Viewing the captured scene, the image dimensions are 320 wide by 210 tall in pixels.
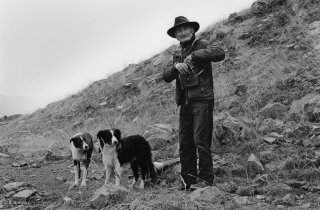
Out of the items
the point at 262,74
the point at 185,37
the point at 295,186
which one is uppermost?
the point at 185,37

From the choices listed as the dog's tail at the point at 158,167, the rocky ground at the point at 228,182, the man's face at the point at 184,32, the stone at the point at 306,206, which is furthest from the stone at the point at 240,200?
the dog's tail at the point at 158,167

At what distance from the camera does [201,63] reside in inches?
213

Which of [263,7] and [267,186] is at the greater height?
[263,7]

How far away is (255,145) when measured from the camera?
6871 mm

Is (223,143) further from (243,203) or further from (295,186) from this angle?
(243,203)

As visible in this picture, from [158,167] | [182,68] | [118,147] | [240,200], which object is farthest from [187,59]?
[118,147]

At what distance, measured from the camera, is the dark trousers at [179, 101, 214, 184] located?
209 inches

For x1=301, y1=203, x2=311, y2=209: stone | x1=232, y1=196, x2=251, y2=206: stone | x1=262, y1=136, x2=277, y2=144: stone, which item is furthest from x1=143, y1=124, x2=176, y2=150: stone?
x1=301, y1=203, x2=311, y2=209: stone

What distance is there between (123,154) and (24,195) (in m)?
1.79

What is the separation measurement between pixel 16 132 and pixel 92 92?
409 centimetres

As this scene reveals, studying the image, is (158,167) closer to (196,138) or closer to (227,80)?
(196,138)

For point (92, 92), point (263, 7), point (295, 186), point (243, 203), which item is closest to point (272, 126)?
point (295, 186)

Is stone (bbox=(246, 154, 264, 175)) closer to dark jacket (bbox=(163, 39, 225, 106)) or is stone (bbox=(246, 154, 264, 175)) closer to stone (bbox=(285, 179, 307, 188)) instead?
stone (bbox=(285, 179, 307, 188))

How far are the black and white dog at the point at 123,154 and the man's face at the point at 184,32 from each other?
7.29 ft
